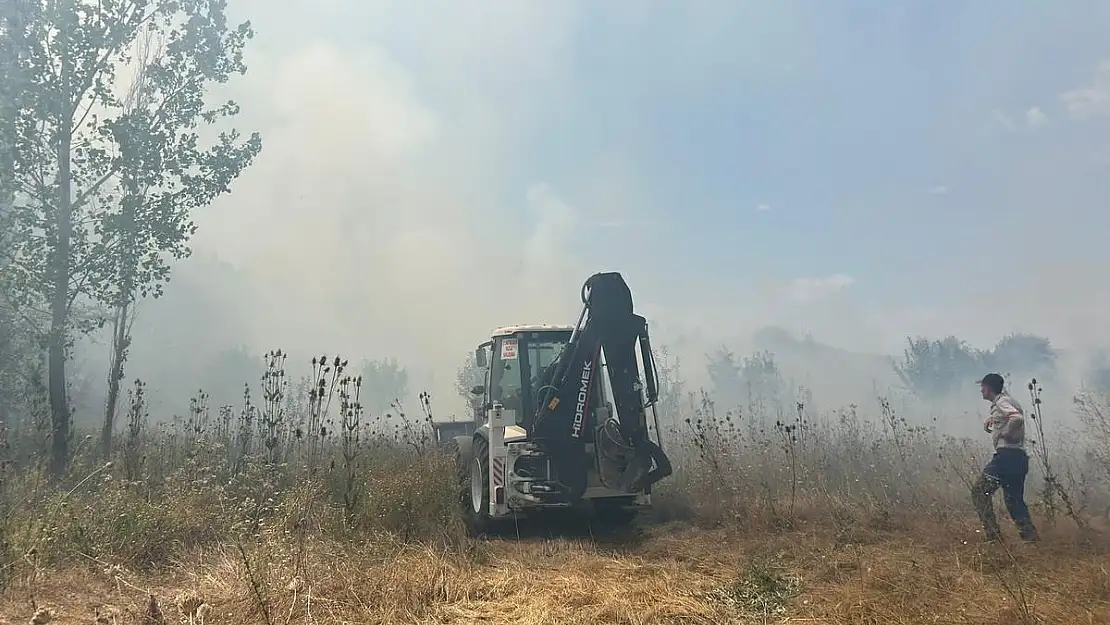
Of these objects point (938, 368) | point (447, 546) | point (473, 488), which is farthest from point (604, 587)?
point (938, 368)

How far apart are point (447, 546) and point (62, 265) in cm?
896

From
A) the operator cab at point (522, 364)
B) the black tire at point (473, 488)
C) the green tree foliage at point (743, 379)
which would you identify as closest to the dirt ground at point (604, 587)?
the black tire at point (473, 488)

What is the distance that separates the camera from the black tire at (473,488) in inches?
341

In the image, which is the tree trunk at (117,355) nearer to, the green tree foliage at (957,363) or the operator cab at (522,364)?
the operator cab at (522,364)

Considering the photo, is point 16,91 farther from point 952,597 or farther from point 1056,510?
point 1056,510

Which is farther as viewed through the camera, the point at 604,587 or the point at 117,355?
the point at 117,355

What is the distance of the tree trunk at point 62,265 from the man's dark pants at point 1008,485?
12.4 metres

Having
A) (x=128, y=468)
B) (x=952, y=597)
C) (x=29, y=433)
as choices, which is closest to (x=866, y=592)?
(x=952, y=597)

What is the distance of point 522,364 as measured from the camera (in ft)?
30.0

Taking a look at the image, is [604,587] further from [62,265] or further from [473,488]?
[62,265]

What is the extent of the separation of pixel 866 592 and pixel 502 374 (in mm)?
5602

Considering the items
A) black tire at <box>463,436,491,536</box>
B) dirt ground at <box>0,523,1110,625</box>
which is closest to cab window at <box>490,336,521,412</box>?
black tire at <box>463,436,491,536</box>

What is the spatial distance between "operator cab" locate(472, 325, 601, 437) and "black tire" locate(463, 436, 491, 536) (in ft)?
1.93

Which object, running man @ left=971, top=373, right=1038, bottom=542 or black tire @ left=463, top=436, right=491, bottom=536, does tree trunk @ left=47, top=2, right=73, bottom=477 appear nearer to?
black tire @ left=463, top=436, right=491, bottom=536
